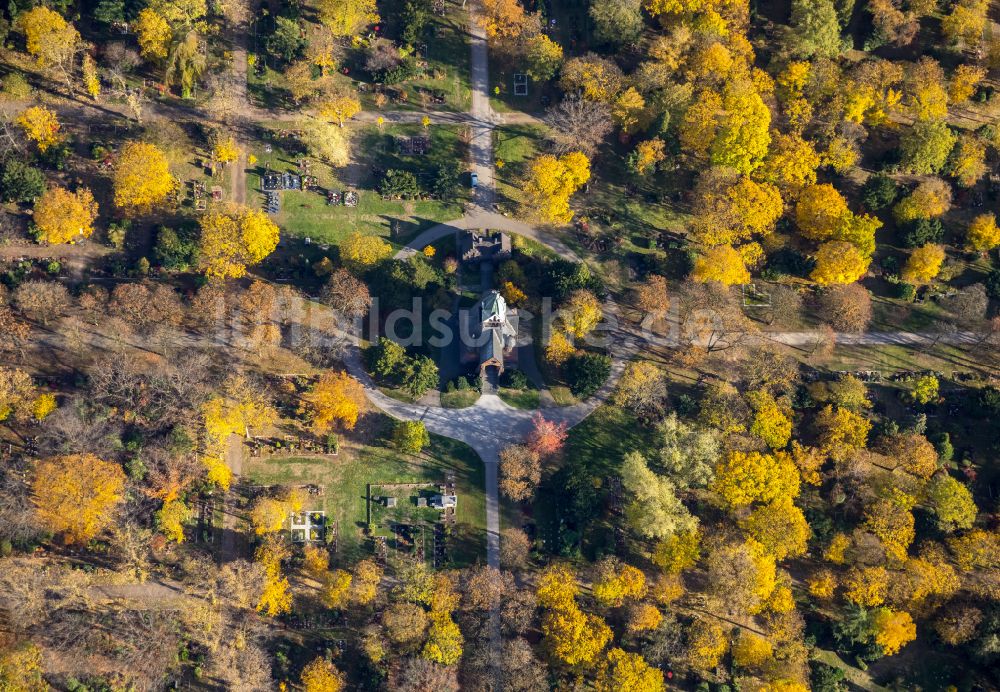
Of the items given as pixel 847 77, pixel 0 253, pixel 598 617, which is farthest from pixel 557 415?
pixel 0 253

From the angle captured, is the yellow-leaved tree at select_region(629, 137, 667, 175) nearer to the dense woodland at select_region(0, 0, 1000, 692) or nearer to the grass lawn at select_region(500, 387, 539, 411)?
the dense woodland at select_region(0, 0, 1000, 692)

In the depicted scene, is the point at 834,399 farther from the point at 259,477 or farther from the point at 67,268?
the point at 67,268

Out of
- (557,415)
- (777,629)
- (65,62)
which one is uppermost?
(65,62)

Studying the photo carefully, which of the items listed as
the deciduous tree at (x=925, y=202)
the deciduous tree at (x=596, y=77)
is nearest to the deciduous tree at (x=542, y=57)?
the deciduous tree at (x=596, y=77)

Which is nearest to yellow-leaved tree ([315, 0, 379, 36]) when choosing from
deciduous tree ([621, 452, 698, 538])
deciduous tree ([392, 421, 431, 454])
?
deciduous tree ([392, 421, 431, 454])

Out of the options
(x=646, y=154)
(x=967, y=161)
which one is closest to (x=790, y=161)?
(x=646, y=154)

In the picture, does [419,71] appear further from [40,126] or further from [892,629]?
[892,629]

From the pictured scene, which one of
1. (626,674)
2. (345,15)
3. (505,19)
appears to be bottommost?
(626,674)
